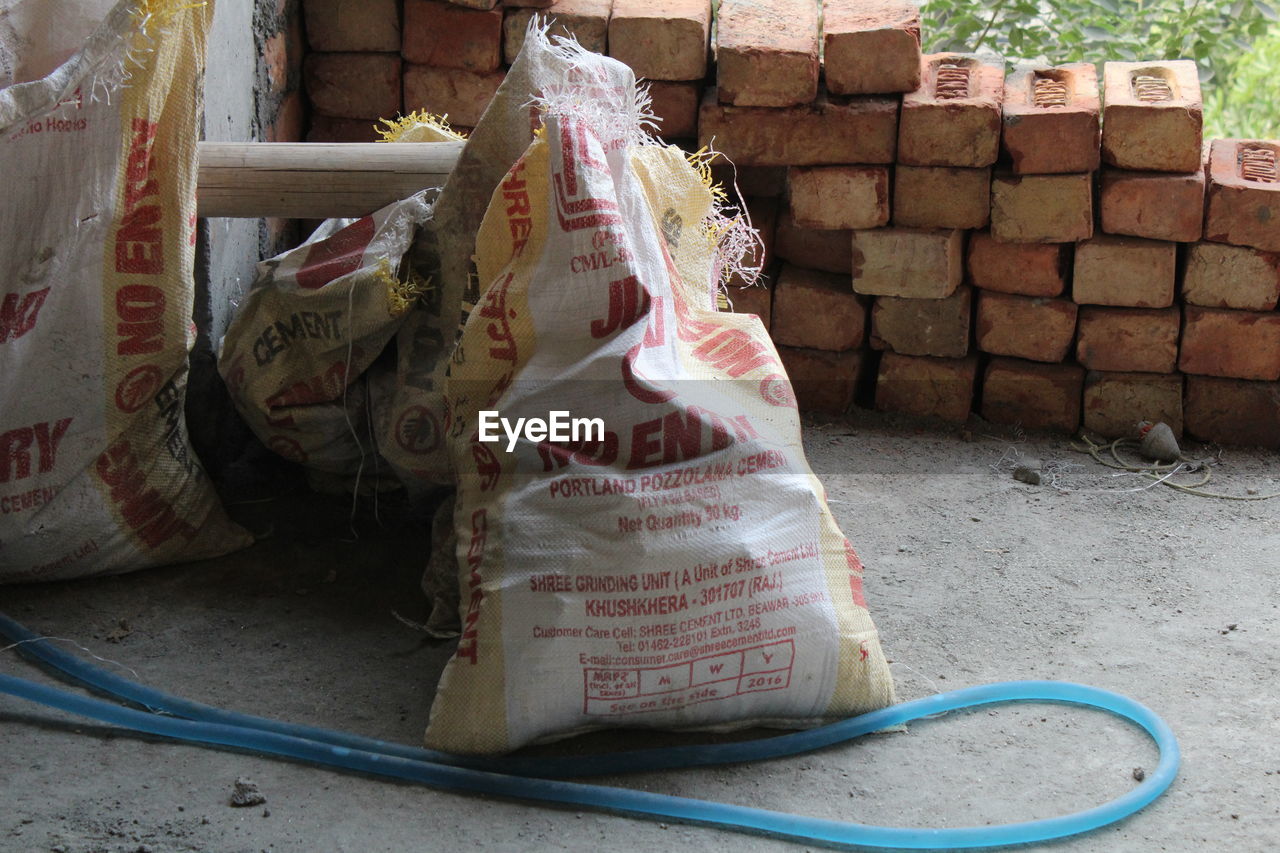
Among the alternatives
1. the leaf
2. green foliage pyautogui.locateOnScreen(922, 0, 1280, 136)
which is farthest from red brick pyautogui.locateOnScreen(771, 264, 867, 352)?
the leaf

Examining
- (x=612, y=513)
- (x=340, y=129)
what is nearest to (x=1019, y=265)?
(x=612, y=513)

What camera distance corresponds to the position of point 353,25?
10.8 ft

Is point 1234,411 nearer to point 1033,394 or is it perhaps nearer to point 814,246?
point 1033,394

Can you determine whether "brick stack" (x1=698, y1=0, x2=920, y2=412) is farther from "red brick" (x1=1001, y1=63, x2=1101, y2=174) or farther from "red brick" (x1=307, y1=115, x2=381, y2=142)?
"red brick" (x1=307, y1=115, x2=381, y2=142)

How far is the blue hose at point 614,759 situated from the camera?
1812 mm

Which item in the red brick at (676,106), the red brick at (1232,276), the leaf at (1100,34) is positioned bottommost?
the red brick at (1232,276)

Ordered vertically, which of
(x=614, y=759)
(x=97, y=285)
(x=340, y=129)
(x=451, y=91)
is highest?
(x=451, y=91)

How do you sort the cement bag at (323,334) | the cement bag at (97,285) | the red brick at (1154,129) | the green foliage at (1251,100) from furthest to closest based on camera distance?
1. the green foliage at (1251,100)
2. the red brick at (1154,129)
3. the cement bag at (323,334)
4. the cement bag at (97,285)

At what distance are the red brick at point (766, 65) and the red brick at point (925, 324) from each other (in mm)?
602

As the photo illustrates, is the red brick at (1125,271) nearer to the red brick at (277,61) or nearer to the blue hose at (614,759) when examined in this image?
the blue hose at (614,759)

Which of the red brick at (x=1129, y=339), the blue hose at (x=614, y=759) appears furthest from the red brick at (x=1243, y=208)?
the blue hose at (x=614, y=759)

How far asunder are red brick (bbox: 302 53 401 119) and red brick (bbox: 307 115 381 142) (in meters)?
0.02

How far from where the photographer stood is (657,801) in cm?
185

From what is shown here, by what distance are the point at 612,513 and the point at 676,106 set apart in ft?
5.28
